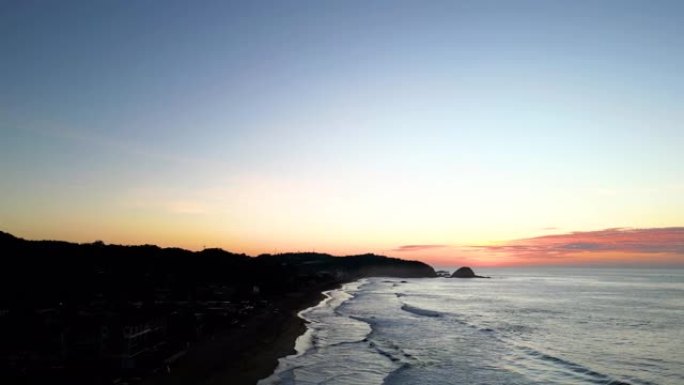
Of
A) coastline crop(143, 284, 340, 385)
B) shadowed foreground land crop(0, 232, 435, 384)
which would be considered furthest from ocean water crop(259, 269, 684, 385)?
shadowed foreground land crop(0, 232, 435, 384)

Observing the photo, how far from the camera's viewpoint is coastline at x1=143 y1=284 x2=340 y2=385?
23062 mm

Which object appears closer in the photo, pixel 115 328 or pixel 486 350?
pixel 115 328

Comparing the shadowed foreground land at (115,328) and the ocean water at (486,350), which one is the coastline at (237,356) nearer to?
the shadowed foreground land at (115,328)

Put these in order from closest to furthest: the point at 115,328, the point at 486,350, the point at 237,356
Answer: the point at 115,328 < the point at 237,356 < the point at 486,350

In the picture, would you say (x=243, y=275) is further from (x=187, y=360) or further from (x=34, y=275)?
(x=187, y=360)

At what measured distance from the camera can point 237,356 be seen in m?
29.4

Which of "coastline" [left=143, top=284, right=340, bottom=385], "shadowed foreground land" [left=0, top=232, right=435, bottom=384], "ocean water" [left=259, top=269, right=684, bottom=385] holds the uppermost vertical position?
"shadowed foreground land" [left=0, top=232, right=435, bottom=384]

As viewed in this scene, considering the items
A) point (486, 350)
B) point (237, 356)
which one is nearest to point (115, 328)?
point (237, 356)

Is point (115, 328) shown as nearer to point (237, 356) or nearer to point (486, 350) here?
point (237, 356)

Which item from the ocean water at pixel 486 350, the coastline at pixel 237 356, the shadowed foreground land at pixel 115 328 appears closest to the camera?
the shadowed foreground land at pixel 115 328

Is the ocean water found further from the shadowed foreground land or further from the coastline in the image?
the shadowed foreground land

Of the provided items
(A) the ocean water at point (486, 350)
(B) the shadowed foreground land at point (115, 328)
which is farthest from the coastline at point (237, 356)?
(A) the ocean water at point (486, 350)

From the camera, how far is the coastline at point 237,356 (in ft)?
75.7

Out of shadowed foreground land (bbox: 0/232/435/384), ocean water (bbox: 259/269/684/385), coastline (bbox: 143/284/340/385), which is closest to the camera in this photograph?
shadowed foreground land (bbox: 0/232/435/384)
